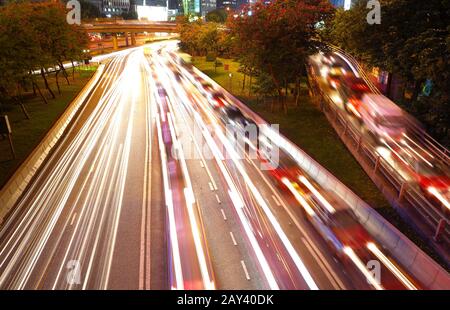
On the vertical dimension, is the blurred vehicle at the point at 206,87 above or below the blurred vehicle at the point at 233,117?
above

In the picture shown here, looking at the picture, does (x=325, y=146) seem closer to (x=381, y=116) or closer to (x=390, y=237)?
(x=381, y=116)

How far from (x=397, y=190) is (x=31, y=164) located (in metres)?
24.6

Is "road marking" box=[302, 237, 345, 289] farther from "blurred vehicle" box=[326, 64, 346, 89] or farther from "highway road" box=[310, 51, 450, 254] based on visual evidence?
"blurred vehicle" box=[326, 64, 346, 89]

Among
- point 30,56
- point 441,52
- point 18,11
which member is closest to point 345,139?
point 441,52

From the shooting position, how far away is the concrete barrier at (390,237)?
13.1 m

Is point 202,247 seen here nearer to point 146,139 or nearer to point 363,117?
point 146,139

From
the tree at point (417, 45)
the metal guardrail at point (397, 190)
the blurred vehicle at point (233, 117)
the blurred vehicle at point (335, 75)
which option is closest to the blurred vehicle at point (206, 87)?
the blurred vehicle at point (233, 117)

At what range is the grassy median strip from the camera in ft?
59.4

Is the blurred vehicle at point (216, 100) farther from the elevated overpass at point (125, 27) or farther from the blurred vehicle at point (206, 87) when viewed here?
the elevated overpass at point (125, 27)

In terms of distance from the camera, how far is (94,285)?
13273mm

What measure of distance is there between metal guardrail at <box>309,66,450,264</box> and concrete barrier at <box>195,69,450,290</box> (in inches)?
66.0

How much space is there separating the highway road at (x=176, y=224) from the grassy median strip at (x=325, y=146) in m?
2.13

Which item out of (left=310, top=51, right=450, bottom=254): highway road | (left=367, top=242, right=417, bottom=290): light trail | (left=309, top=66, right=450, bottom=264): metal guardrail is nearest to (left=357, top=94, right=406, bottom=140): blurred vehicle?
(left=310, top=51, right=450, bottom=254): highway road

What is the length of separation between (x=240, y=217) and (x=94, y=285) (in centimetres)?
779
